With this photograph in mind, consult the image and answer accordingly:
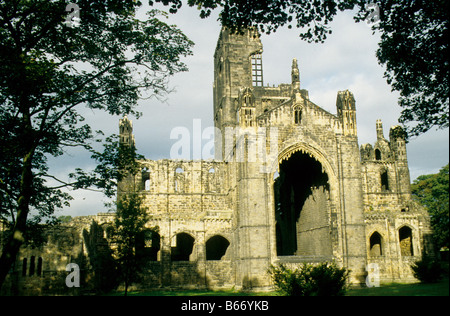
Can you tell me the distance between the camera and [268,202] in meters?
27.6

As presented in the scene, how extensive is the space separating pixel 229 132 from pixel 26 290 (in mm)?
22087

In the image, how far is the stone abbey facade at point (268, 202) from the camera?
27.8 meters

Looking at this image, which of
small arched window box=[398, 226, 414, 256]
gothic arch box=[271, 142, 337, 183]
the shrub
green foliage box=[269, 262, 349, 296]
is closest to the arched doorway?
gothic arch box=[271, 142, 337, 183]

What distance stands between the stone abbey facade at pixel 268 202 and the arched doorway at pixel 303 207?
0.27ft

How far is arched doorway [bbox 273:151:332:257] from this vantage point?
98.9ft

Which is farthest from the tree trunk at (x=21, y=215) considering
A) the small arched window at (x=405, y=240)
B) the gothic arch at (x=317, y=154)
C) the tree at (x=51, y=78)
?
the small arched window at (x=405, y=240)

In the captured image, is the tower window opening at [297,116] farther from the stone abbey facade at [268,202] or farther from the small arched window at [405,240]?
the small arched window at [405,240]

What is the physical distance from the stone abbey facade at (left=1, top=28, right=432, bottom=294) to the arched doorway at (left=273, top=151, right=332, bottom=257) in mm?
82

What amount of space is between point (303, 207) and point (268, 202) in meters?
7.59

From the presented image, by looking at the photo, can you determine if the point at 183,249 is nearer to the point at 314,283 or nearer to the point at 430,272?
the point at 430,272

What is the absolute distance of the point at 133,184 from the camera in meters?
35.9

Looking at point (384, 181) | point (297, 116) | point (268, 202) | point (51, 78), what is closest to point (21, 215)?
point (51, 78)

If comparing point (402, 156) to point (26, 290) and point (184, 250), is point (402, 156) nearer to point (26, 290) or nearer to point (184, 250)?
point (184, 250)
